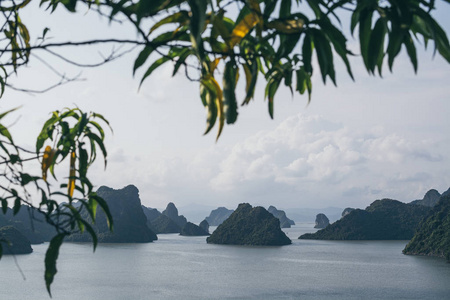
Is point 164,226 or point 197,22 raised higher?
point 197,22

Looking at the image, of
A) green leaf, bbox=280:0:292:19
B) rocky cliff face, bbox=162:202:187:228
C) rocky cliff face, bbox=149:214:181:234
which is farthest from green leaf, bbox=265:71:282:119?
rocky cliff face, bbox=162:202:187:228

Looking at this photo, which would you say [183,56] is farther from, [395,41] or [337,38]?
[395,41]

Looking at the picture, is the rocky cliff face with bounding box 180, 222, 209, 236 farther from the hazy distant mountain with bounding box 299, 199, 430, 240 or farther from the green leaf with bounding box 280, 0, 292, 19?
the green leaf with bounding box 280, 0, 292, 19

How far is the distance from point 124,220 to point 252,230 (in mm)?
24069

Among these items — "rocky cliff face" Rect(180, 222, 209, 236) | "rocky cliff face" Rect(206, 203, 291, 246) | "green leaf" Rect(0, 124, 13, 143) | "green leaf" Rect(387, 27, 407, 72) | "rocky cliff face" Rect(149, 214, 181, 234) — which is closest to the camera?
"green leaf" Rect(387, 27, 407, 72)

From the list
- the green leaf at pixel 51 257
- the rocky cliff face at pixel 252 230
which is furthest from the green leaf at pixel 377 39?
the rocky cliff face at pixel 252 230

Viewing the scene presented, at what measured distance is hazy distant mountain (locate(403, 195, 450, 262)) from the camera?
59594 millimetres

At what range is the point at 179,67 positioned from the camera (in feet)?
3.83

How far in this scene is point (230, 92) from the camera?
1.10m

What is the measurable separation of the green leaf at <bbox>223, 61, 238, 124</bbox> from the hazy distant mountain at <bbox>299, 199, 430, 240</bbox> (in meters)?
94.9

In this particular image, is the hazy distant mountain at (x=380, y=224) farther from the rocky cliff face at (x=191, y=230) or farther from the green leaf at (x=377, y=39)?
the green leaf at (x=377, y=39)

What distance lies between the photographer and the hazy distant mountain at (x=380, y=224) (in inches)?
3671

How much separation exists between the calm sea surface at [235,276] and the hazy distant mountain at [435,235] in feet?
6.47

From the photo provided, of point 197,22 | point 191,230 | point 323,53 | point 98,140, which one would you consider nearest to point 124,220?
point 191,230
